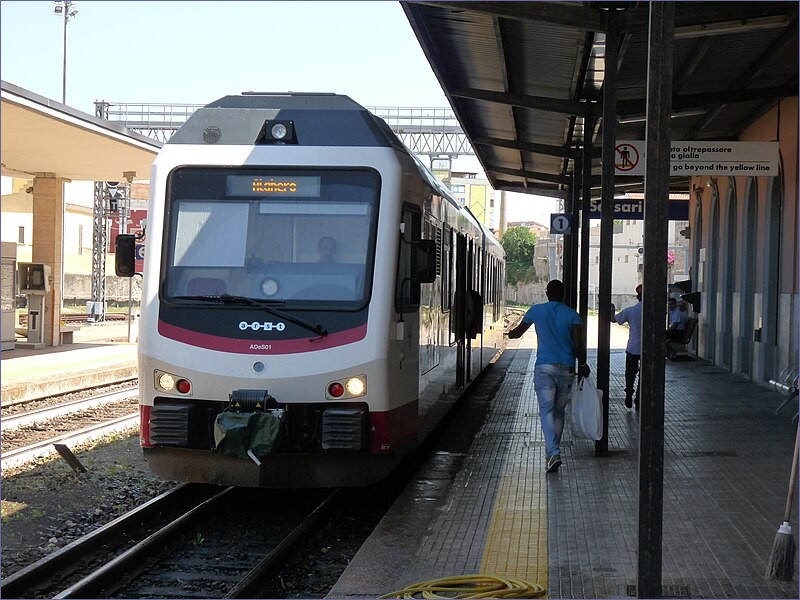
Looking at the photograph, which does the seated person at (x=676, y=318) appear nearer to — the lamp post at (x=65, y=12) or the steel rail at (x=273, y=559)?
the steel rail at (x=273, y=559)

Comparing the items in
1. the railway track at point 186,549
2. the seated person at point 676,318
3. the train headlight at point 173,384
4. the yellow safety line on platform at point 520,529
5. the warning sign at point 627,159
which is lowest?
the railway track at point 186,549

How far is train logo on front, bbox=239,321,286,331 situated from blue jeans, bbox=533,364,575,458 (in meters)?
2.97

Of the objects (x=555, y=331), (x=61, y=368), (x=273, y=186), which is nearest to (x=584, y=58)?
(x=555, y=331)

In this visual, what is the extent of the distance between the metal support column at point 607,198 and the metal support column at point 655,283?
538 centimetres

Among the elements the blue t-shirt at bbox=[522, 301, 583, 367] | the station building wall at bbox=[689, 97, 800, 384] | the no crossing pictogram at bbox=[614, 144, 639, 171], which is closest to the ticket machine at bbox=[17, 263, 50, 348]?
the station building wall at bbox=[689, 97, 800, 384]

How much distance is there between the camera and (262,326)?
841cm

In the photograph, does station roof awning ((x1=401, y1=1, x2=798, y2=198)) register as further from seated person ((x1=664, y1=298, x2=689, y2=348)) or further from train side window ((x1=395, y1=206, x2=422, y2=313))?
seated person ((x1=664, y1=298, x2=689, y2=348))

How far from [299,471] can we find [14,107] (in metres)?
9.90

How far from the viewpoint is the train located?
327 inches

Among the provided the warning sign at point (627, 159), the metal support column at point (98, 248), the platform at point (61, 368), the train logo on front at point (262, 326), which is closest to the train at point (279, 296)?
the train logo on front at point (262, 326)

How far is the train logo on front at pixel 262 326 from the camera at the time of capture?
27.5 feet

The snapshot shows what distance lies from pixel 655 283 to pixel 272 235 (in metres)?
3.85

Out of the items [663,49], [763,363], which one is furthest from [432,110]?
[663,49]

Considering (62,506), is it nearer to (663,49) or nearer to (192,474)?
(192,474)
